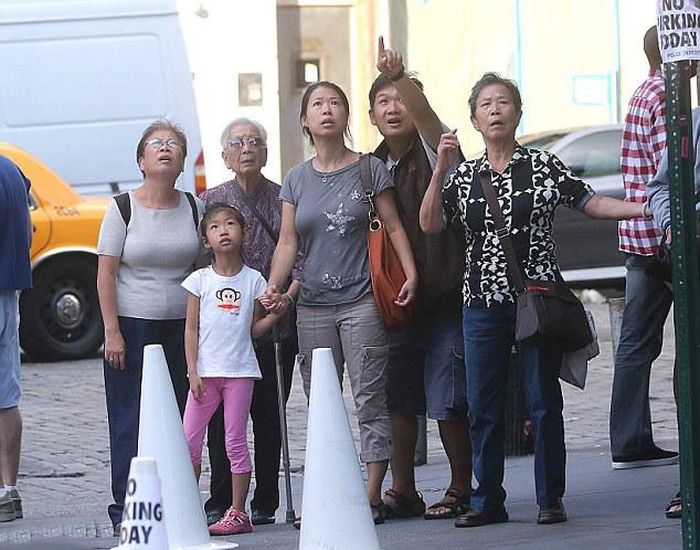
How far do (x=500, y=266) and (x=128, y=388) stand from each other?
1.73 metres

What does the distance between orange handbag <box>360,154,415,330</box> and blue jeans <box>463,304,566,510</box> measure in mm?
295

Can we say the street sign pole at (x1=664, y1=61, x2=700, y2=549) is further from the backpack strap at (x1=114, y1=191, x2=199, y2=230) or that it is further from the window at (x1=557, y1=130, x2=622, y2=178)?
the window at (x1=557, y1=130, x2=622, y2=178)

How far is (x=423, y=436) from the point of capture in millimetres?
10195

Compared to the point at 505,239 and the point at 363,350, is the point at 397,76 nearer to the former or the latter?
the point at 505,239

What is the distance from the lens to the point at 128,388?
8.07 metres

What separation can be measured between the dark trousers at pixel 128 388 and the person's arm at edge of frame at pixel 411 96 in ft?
4.39

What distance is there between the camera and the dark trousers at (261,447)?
8.29m

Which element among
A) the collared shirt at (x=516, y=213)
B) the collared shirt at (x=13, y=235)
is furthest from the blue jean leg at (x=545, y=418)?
the collared shirt at (x=13, y=235)

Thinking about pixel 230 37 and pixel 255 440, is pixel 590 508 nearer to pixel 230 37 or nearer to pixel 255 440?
pixel 255 440

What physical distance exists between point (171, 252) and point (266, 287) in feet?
1.43

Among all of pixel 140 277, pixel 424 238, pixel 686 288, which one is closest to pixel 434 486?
pixel 424 238

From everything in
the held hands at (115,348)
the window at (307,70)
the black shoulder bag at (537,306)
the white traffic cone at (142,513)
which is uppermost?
the window at (307,70)

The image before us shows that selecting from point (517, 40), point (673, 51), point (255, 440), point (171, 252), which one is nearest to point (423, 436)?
point (255, 440)

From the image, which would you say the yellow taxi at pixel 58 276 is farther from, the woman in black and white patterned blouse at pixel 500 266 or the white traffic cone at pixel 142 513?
the white traffic cone at pixel 142 513
